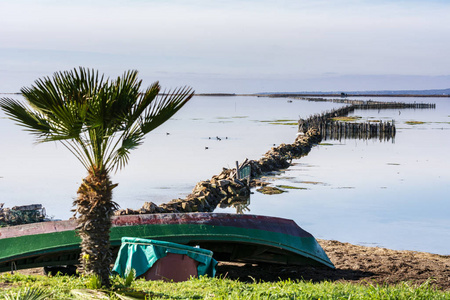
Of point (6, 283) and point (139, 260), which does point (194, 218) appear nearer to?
point (139, 260)

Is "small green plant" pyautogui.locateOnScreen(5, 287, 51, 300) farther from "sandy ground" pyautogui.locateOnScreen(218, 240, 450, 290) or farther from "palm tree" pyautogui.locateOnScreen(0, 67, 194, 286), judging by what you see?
"sandy ground" pyautogui.locateOnScreen(218, 240, 450, 290)

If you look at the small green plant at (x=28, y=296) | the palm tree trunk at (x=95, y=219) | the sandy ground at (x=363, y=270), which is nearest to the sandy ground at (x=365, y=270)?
the sandy ground at (x=363, y=270)

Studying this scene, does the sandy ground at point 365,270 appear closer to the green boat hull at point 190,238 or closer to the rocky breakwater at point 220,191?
the green boat hull at point 190,238

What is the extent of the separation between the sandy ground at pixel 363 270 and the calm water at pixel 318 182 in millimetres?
3420

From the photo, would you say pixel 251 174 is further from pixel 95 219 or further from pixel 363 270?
pixel 95 219

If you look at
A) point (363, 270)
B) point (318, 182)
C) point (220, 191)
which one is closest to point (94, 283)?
point (363, 270)

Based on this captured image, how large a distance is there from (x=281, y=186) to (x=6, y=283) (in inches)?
809

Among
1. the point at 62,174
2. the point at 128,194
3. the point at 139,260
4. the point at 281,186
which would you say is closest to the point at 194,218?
the point at 139,260

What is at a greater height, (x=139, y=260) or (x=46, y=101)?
(x=46, y=101)

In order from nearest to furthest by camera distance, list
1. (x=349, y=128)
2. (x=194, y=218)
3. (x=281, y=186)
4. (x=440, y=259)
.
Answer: (x=194, y=218)
(x=440, y=259)
(x=281, y=186)
(x=349, y=128)

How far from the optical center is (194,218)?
13.5 meters

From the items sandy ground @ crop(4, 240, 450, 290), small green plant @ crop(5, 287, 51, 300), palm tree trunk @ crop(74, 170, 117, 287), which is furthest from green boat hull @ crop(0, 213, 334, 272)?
small green plant @ crop(5, 287, 51, 300)

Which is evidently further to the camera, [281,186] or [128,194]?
[281,186]

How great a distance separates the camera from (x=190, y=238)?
13.2 metres
